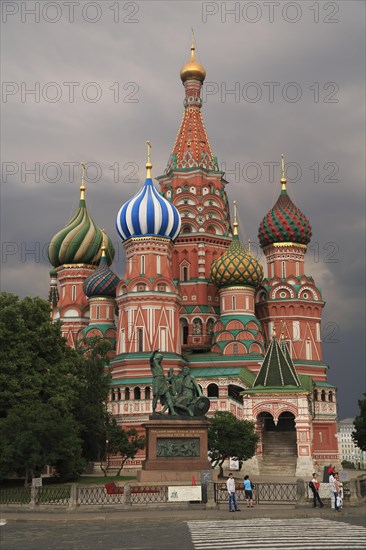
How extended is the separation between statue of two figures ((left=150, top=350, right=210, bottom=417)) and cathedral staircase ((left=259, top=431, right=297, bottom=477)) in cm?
1683

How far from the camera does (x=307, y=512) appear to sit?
22.6m

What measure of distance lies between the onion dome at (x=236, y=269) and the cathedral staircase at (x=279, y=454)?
493 inches

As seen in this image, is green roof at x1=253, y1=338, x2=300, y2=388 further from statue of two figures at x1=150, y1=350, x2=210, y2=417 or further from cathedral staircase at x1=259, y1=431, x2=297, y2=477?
statue of two figures at x1=150, y1=350, x2=210, y2=417

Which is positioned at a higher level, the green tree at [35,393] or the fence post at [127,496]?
the green tree at [35,393]

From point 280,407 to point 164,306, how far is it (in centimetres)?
1158

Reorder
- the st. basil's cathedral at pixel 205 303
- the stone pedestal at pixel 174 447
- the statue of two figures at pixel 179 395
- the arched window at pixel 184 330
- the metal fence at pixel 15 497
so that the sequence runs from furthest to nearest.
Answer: the arched window at pixel 184 330, the st. basil's cathedral at pixel 205 303, the statue of two figures at pixel 179 395, the stone pedestal at pixel 174 447, the metal fence at pixel 15 497

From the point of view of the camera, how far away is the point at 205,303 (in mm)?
61062

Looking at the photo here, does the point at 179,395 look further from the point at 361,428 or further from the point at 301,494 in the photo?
the point at 361,428

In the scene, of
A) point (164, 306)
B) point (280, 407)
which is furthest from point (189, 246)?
point (280, 407)

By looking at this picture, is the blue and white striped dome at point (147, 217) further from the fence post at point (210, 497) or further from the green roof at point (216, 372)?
the fence post at point (210, 497)

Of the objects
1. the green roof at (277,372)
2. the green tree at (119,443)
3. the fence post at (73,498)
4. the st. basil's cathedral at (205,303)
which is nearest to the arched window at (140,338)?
the st. basil's cathedral at (205,303)

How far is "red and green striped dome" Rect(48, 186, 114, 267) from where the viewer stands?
218ft

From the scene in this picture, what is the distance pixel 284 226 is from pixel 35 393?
31.9 metres

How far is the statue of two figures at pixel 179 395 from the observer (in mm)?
31609
